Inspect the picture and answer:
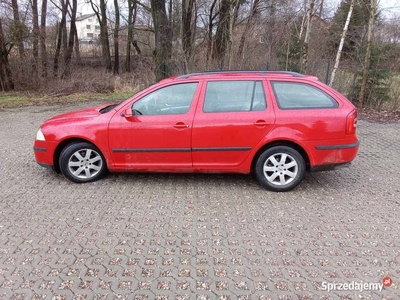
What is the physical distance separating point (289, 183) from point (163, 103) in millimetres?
2101

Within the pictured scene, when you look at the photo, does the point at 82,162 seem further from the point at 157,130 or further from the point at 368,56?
the point at 368,56

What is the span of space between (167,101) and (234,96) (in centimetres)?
95

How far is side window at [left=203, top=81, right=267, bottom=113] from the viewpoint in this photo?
4.00m

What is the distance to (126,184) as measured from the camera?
170 inches

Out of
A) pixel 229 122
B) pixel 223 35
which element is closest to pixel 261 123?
pixel 229 122

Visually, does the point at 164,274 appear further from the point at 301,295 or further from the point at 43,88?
the point at 43,88

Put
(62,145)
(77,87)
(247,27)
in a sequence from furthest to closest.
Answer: (77,87) < (247,27) < (62,145)

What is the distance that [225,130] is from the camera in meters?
3.96

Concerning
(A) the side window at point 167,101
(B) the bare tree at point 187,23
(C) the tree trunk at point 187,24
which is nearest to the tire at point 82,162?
(A) the side window at point 167,101

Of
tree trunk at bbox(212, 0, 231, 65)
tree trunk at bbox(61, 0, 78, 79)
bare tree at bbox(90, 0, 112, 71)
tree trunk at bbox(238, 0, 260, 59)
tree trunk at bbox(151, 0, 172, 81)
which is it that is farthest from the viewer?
bare tree at bbox(90, 0, 112, 71)

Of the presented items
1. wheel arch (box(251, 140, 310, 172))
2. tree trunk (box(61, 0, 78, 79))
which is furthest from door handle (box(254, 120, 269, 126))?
tree trunk (box(61, 0, 78, 79))

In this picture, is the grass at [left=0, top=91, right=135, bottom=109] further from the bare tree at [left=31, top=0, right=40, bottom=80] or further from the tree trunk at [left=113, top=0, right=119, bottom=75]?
the tree trunk at [left=113, top=0, right=119, bottom=75]

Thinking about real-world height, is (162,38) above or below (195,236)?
above

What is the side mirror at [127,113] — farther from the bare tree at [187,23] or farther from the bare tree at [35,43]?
the bare tree at [35,43]
